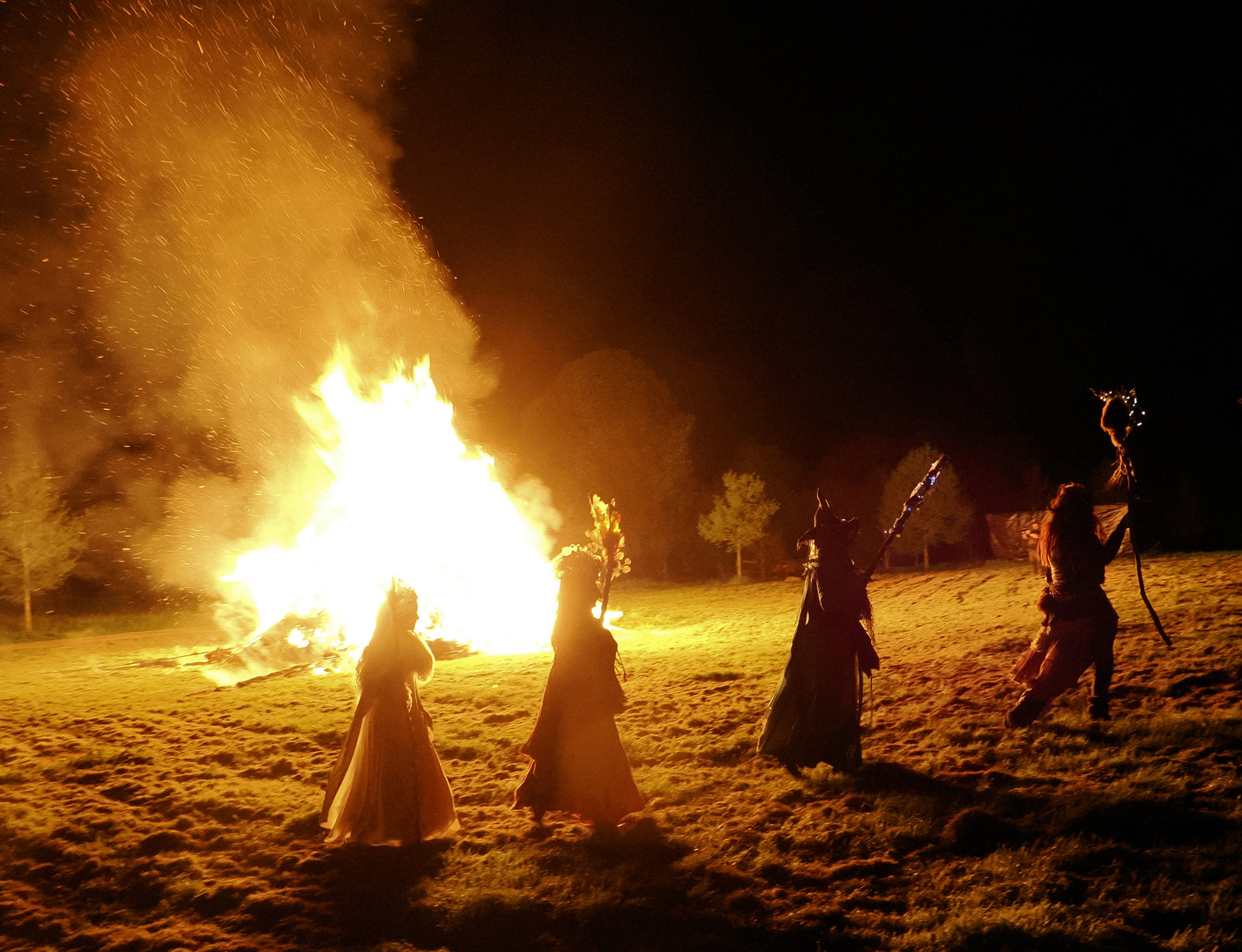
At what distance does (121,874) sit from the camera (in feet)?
21.1

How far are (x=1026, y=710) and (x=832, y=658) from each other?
2.09 metres

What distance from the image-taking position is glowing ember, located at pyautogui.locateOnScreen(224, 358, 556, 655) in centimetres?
1625

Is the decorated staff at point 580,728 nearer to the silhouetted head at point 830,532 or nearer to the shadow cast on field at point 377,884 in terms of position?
the shadow cast on field at point 377,884

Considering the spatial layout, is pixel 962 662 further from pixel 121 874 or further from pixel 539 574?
pixel 539 574

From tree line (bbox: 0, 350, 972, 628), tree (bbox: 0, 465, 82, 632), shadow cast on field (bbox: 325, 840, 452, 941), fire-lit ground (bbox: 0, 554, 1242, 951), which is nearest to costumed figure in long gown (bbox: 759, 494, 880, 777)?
fire-lit ground (bbox: 0, 554, 1242, 951)

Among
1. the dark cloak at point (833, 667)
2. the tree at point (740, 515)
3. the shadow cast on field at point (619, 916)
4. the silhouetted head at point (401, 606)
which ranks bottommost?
the shadow cast on field at point (619, 916)

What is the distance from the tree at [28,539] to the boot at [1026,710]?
26.1m

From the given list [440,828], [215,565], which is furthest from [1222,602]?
[215,565]

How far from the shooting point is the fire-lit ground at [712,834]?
508cm

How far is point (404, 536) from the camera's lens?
17.0 metres

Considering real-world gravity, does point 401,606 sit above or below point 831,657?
above

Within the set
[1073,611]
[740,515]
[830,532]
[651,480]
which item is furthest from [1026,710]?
[651,480]

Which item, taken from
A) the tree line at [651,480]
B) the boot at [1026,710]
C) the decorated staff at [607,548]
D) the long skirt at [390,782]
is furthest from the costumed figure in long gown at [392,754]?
the tree line at [651,480]

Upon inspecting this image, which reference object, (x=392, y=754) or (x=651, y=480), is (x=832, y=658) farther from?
(x=651, y=480)
